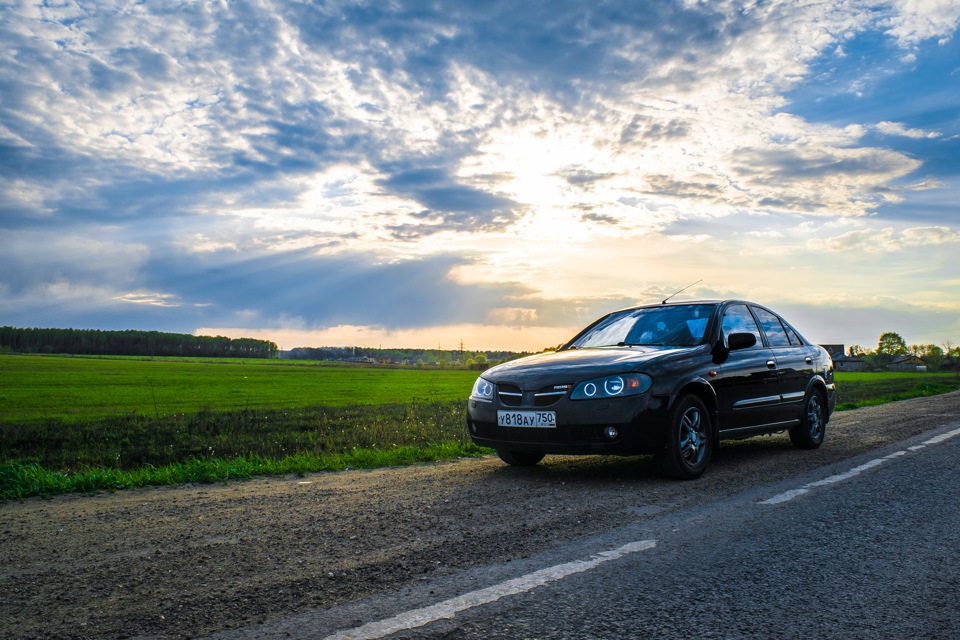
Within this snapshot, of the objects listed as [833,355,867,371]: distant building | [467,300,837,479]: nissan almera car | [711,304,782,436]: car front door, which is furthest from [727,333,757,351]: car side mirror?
[833,355,867,371]: distant building

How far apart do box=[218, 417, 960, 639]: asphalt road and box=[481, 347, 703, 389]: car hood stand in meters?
1.50

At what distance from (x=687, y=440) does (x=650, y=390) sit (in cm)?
72

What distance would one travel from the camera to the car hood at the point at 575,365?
618cm

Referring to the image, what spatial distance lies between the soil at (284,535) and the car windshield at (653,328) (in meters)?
1.30

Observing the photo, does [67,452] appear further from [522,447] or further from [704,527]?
[704,527]

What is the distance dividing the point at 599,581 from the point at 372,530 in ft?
5.45

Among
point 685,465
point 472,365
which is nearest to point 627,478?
point 685,465

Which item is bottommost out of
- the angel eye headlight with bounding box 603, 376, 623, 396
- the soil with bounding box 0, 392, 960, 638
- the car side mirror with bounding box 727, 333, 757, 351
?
the soil with bounding box 0, 392, 960, 638

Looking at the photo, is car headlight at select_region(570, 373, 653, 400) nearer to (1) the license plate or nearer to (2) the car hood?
(2) the car hood

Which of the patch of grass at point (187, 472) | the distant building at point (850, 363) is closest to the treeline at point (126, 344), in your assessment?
the distant building at point (850, 363)

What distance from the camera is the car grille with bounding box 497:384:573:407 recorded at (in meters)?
6.15

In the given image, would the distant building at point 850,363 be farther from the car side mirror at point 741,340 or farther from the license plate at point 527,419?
the license plate at point 527,419

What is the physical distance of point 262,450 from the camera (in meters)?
14.5

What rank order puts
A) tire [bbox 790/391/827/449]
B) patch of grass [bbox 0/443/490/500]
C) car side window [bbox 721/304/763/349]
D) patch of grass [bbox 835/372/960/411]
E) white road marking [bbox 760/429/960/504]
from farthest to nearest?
patch of grass [bbox 835/372/960/411] → tire [bbox 790/391/827/449] → car side window [bbox 721/304/763/349] → patch of grass [bbox 0/443/490/500] → white road marking [bbox 760/429/960/504]
